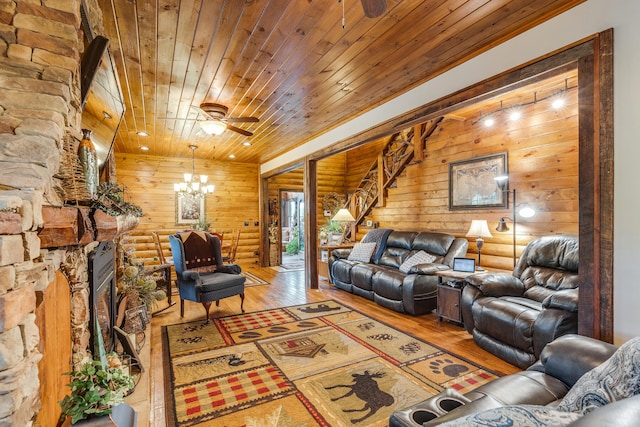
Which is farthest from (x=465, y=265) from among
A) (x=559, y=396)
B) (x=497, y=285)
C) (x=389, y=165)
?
(x=389, y=165)

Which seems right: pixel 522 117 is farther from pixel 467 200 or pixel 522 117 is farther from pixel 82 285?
pixel 82 285

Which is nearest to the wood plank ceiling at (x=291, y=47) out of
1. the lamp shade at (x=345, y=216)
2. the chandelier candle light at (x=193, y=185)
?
the chandelier candle light at (x=193, y=185)

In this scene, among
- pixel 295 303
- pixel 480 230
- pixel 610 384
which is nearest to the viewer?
pixel 610 384

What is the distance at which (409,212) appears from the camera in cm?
555

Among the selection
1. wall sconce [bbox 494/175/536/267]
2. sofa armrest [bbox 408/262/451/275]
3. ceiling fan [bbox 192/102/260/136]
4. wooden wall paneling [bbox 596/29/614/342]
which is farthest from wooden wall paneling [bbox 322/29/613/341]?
ceiling fan [bbox 192/102/260/136]

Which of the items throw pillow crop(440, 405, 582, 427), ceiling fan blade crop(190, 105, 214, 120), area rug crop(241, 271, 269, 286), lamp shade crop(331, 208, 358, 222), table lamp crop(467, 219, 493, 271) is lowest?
area rug crop(241, 271, 269, 286)

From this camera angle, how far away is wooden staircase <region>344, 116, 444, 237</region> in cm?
524

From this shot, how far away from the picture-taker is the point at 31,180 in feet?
4.01

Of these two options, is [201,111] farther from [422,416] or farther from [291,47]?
[422,416]

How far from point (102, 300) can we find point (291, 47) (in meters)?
2.47

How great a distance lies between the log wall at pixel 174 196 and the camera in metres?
6.62

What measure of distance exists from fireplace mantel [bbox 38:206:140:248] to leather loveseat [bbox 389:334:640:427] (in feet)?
5.09

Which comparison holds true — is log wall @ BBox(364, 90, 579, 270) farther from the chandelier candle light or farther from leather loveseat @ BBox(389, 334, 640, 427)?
the chandelier candle light

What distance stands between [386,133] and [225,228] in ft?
16.7
